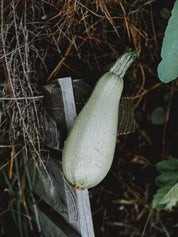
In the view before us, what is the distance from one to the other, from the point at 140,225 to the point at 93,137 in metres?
1.37

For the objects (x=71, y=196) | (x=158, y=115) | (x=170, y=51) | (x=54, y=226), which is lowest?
(x=54, y=226)

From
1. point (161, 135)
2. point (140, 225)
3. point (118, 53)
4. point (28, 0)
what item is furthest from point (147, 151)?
point (28, 0)

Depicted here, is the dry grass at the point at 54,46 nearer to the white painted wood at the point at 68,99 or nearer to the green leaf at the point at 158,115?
the white painted wood at the point at 68,99

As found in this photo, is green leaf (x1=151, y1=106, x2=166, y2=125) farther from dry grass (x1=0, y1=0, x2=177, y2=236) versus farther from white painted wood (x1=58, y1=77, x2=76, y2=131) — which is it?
white painted wood (x1=58, y1=77, x2=76, y2=131)

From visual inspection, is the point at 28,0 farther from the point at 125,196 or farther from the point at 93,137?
the point at 125,196

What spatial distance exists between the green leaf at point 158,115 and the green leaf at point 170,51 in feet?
2.60

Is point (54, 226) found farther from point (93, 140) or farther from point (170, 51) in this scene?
point (170, 51)

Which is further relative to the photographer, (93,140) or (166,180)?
(166,180)

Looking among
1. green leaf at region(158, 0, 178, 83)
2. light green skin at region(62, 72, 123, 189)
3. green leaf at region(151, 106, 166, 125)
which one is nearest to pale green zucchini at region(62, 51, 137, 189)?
light green skin at region(62, 72, 123, 189)

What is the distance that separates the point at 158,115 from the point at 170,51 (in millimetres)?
874

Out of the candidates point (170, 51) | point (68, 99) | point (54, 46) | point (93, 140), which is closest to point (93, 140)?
point (93, 140)

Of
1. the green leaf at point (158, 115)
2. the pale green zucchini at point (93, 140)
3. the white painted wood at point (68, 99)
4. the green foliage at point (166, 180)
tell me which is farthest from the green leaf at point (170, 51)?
the green leaf at point (158, 115)

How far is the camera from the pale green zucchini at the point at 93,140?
0.91 metres

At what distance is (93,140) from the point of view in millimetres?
921
